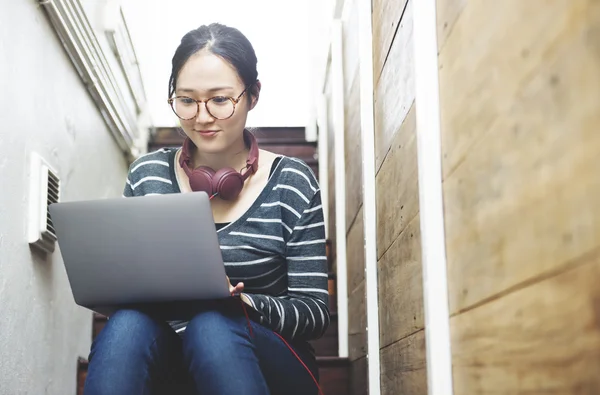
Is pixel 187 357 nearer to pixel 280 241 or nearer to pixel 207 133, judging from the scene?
pixel 280 241

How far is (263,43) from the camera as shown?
3266 millimetres

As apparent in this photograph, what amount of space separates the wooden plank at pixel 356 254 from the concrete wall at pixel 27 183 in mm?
649

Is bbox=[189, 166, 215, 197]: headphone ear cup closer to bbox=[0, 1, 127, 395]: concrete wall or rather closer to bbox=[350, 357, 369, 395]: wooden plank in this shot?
bbox=[0, 1, 127, 395]: concrete wall

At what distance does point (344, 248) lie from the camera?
1.95 meters

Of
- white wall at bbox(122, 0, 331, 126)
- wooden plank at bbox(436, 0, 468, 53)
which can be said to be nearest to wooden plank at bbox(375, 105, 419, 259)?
wooden plank at bbox(436, 0, 468, 53)

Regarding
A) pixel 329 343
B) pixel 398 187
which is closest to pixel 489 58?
pixel 398 187

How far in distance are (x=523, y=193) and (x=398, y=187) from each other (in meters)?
0.58

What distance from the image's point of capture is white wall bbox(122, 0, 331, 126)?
323 cm

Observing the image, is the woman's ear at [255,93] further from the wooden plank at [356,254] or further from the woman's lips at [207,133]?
the wooden plank at [356,254]

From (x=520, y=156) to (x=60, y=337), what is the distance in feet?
4.08

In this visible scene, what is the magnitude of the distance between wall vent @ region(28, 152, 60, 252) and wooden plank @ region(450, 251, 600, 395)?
0.86 m

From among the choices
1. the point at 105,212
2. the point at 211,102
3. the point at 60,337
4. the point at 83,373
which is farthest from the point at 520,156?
the point at 83,373

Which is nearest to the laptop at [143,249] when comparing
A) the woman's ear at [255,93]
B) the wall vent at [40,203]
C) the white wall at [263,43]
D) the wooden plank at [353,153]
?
the wall vent at [40,203]

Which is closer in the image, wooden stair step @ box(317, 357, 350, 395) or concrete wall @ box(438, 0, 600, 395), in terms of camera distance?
concrete wall @ box(438, 0, 600, 395)
